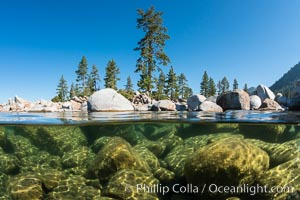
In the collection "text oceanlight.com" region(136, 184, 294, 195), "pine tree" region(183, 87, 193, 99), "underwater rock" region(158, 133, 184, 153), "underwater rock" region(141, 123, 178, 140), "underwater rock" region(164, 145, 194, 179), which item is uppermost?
"pine tree" region(183, 87, 193, 99)

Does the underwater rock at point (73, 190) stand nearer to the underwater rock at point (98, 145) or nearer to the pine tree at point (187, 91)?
the underwater rock at point (98, 145)

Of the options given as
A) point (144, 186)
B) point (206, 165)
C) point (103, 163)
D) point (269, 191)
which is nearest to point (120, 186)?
point (144, 186)

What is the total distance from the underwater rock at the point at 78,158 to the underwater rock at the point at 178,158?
244 centimetres

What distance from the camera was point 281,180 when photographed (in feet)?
22.9

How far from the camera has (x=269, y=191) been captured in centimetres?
689

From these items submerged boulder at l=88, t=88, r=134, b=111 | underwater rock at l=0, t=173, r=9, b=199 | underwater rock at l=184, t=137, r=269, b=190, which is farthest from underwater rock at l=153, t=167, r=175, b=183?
submerged boulder at l=88, t=88, r=134, b=111

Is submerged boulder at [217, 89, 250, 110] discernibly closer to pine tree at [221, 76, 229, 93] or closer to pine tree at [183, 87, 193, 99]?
pine tree at [183, 87, 193, 99]

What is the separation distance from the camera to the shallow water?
6.79m

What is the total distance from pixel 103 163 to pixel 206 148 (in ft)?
9.22

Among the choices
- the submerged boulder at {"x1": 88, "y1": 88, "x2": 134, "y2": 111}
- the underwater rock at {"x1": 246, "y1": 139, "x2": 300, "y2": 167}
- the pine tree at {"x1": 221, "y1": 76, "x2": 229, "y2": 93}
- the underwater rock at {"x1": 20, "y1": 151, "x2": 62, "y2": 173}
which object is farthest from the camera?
the pine tree at {"x1": 221, "y1": 76, "x2": 229, "y2": 93}

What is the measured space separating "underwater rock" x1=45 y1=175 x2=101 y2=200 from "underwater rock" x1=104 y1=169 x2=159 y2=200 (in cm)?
45

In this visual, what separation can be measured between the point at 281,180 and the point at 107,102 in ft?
43.0

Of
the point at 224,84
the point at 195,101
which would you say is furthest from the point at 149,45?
the point at 224,84

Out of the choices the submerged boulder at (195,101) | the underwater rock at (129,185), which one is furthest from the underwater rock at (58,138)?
the submerged boulder at (195,101)
